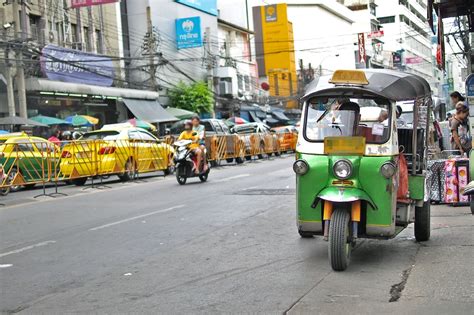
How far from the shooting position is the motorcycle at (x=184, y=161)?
15.5 meters

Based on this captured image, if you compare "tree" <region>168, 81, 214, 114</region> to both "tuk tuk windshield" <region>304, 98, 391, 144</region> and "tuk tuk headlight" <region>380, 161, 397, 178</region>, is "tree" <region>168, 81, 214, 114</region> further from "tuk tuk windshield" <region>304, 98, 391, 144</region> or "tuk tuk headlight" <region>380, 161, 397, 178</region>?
"tuk tuk headlight" <region>380, 161, 397, 178</region>

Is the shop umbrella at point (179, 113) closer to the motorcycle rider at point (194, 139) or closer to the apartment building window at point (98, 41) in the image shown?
the apartment building window at point (98, 41)

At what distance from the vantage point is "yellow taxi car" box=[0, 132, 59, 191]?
549 inches

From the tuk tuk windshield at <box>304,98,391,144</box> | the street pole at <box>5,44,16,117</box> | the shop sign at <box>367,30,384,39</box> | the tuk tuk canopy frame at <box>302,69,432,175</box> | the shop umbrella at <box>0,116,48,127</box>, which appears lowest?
the tuk tuk windshield at <box>304,98,391,144</box>

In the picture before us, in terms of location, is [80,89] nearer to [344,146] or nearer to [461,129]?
[461,129]

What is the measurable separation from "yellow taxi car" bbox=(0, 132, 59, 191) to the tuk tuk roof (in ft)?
30.9

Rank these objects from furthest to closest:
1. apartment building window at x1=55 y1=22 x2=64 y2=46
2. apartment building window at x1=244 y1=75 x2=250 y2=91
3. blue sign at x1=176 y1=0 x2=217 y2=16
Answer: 1. apartment building window at x1=244 y1=75 x2=250 y2=91
2. blue sign at x1=176 y1=0 x2=217 y2=16
3. apartment building window at x1=55 y1=22 x2=64 y2=46

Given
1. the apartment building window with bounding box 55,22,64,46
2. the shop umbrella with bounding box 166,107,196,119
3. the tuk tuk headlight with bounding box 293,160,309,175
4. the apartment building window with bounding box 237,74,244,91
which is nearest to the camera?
the tuk tuk headlight with bounding box 293,160,309,175

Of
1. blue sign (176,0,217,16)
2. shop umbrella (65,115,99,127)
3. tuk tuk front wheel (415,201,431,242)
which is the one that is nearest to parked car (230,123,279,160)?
shop umbrella (65,115,99,127)

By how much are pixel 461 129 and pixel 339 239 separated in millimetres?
7138

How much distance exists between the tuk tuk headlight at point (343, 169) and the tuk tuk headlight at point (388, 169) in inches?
13.2

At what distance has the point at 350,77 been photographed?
6.24m

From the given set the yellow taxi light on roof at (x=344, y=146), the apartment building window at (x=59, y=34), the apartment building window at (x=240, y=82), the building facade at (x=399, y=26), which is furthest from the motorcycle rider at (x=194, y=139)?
the building facade at (x=399, y=26)

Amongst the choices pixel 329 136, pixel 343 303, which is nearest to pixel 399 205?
pixel 329 136
